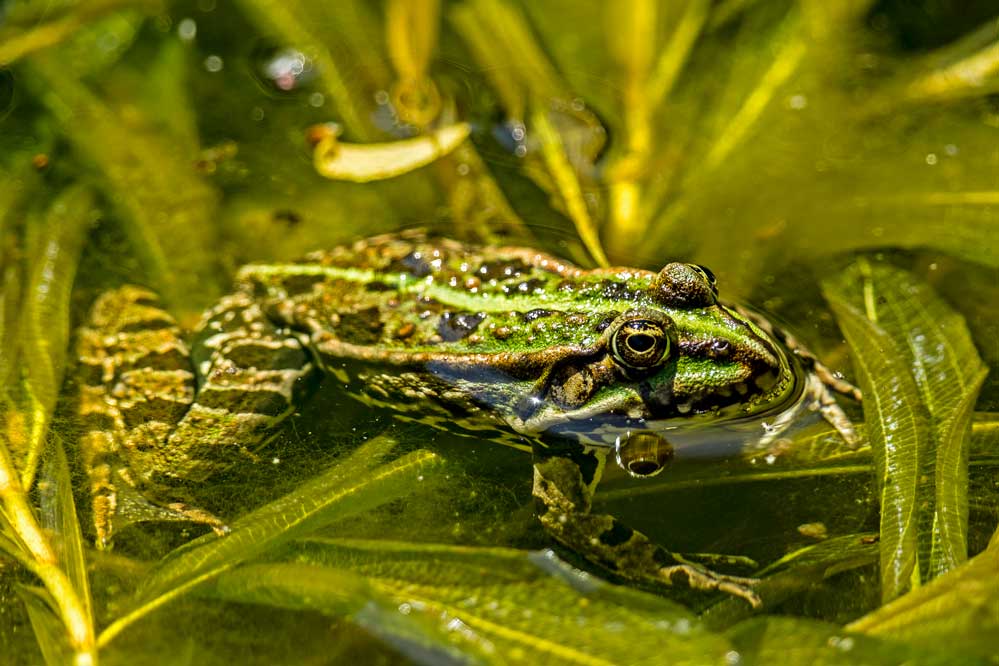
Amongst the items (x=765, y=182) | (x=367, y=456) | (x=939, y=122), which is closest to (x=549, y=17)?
(x=765, y=182)

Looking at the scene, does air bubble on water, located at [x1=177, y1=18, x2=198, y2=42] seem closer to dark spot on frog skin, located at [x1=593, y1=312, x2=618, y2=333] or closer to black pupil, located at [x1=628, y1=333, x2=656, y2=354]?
dark spot on frog skin, located at [x1=593, y1=312, x2=618, y2=333]

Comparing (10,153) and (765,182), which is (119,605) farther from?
(765,182)

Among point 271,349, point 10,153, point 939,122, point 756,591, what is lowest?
point 756,591

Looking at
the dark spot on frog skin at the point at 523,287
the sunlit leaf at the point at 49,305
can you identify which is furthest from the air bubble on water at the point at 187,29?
the dark spot on frog skin at the point at 523,287

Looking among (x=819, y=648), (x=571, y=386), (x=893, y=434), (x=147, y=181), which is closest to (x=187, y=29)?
(x=147, y=181)

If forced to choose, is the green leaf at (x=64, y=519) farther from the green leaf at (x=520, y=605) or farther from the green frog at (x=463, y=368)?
the green leaf at (x=520, y=605)

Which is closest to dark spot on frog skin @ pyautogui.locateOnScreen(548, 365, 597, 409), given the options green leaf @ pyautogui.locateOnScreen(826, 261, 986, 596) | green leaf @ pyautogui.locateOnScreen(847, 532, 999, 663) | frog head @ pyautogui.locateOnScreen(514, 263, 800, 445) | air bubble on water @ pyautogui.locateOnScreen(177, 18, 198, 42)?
frog head @ pyautogui.locateOnScreen(514, 263, 800, 445)
